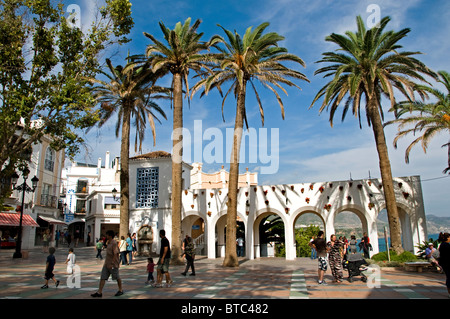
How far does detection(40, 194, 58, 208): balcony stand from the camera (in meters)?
35.1

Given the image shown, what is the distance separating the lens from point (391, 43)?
18.7 m

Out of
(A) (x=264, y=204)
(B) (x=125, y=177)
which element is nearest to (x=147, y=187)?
(B) (x=125, y=177)

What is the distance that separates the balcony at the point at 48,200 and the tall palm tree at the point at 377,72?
28922 millimetres

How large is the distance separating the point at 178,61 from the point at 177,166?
20.6 feet

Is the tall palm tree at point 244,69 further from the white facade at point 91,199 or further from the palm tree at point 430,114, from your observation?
the white facade at point 91,199

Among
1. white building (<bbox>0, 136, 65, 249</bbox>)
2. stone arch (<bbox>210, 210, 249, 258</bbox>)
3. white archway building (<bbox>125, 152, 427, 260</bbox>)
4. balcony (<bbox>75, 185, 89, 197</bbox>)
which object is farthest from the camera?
balcony (<bbox>75, 185, 89, 197</bbox>)

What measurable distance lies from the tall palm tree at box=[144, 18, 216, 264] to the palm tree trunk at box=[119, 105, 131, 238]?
369 cm

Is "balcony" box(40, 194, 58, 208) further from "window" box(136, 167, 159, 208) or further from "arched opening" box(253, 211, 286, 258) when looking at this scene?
"arched opening" box(253, 211, 286, 258)

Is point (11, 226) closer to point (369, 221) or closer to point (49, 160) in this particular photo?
point (49, 160)

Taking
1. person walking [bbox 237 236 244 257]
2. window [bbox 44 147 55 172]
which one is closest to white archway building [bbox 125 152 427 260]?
person walking [bbox 237 236 244 257]

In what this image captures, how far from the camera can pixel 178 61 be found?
2112 centimetres

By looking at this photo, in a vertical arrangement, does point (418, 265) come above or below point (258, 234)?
below
